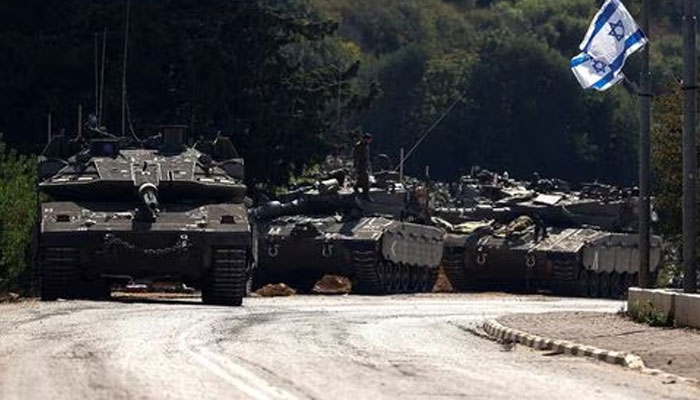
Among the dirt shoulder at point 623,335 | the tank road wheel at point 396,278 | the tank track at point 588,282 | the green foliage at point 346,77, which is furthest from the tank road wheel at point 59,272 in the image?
the green foliage at point 346,77

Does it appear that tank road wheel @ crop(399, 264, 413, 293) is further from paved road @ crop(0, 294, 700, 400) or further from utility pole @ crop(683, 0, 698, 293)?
utility pole @ crop(683, 0, 698, 293)

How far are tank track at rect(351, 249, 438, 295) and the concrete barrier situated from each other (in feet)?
50.2

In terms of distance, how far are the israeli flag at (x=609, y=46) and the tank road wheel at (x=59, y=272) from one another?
28.1 ft

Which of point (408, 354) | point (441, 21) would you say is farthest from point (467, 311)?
point (441, 21)

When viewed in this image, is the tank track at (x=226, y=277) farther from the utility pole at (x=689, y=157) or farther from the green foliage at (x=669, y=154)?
the green foliage at (x=669, y=154)

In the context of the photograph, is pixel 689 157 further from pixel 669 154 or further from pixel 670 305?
pixel 669 154

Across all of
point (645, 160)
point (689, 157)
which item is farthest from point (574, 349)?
point (645, 160)

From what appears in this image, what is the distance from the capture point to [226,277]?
2964 cm

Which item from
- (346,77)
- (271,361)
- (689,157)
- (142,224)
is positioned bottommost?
(271,361)

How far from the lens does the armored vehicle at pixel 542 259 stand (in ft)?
147

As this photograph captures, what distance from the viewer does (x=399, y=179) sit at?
46000 mm

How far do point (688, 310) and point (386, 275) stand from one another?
19681 mm

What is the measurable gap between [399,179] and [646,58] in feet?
67.5

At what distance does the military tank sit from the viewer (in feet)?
96.2
